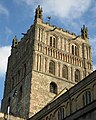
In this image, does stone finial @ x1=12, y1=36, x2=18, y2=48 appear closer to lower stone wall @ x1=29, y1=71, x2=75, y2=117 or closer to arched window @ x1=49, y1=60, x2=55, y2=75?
arched window @ x1=49, y1=60, x2=55, y2=75

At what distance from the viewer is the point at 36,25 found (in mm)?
57312

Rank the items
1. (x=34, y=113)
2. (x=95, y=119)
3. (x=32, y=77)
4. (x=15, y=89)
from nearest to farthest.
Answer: (x=95, y=119), (x=34, y=113), (x=32, y=77), (x=15, y=89)

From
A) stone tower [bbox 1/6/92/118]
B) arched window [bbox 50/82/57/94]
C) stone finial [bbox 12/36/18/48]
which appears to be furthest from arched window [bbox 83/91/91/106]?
stone finial [bbox 12/36/18/48]

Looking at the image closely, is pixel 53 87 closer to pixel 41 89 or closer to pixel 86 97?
pixel 41 89

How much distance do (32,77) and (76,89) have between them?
14734 mm

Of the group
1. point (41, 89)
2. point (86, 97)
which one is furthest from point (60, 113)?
point (41, 89)

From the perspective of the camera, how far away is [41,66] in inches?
2061

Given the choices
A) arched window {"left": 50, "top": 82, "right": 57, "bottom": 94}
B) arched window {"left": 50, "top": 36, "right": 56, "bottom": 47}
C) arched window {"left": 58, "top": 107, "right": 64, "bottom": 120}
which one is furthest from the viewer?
arched window {"left": 50, "top": 36, "right": 56, "bottom": 47}

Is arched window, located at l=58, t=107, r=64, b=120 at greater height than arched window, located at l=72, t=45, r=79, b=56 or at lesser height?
lesser

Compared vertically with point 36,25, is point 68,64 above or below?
below

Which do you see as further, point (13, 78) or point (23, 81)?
point (13, 78)

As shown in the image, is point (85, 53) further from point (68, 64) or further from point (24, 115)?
point (24, 115)

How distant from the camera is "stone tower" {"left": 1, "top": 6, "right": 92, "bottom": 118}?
49219 mm

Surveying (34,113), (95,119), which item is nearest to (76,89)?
(95,119)
